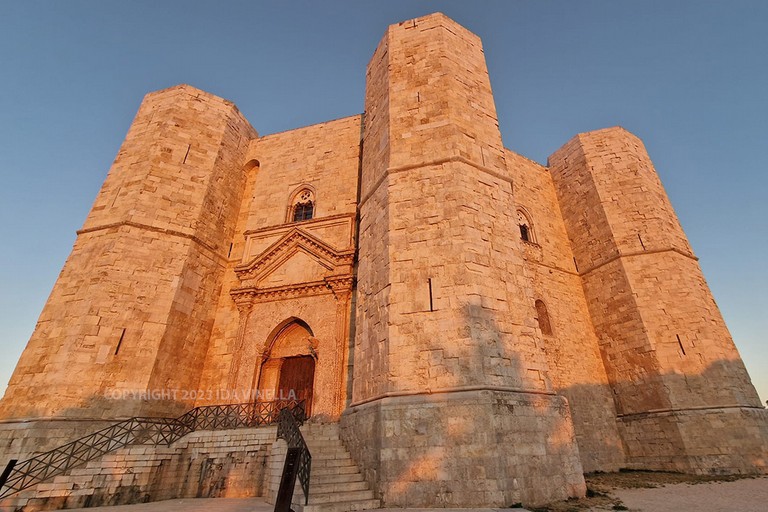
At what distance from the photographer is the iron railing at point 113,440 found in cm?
699

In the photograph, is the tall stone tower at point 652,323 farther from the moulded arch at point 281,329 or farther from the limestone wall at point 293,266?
the moulded arch at point 281,329

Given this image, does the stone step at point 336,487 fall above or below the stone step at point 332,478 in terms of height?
below

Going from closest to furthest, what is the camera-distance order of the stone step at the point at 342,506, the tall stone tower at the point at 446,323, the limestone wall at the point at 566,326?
A: the stone step at the point at 342,506, the tall stone tower at the point at 446,323, the limestone wall at the point at 566,326

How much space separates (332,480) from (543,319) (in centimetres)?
871

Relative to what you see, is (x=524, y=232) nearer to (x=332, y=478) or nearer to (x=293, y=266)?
(x=293, y=266)

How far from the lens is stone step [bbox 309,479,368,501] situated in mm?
5898

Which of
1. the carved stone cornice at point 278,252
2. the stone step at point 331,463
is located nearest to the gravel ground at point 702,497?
the stone step at point 331,463

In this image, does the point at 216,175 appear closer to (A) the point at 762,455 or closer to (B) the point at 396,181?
(B) the point at 396,181

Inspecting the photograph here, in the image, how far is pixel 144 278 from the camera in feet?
32.5

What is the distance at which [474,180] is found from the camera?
827 cm

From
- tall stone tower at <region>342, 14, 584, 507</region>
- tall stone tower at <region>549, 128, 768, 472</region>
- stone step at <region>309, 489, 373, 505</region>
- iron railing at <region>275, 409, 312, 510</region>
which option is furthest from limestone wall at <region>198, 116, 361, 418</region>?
tall stone tower at <region>549, 128, 768, 472</region>

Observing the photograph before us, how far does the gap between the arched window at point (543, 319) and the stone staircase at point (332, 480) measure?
753 centimetres

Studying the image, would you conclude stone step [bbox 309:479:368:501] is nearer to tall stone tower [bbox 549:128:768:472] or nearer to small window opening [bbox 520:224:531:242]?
tall stone tower [bbox 549:128:768:472]

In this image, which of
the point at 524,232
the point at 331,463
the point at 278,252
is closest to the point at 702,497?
the point at 331,463
